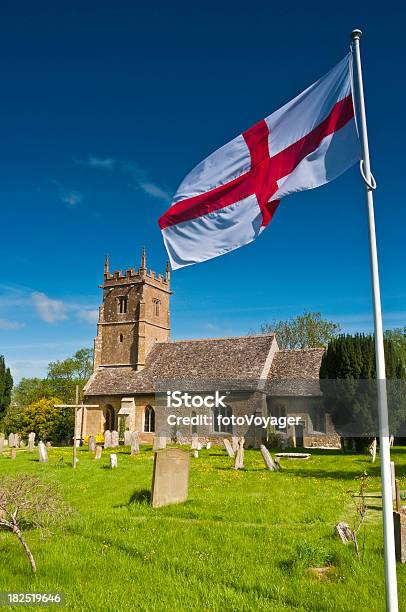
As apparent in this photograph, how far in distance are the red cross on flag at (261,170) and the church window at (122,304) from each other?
39457mm

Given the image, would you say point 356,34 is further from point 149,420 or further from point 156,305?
point 156,305

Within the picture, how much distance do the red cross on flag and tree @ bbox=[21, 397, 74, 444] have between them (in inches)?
1553

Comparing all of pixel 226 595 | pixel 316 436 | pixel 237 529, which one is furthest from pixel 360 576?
pixel 316 436

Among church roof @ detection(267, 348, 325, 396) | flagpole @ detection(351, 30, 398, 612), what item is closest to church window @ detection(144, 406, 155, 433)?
church roof @ detection(267, 348, 325, 396)

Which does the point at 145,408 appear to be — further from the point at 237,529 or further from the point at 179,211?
the point at 179,211

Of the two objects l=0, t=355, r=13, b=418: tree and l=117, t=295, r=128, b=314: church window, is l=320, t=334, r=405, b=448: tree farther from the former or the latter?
l=0, t=355, r=13, b=418: tree

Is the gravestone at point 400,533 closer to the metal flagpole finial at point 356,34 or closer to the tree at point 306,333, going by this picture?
the metal flagpole finial at point 356,34

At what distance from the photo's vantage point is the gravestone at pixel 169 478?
1195 centimetres

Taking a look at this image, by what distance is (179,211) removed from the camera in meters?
6.99

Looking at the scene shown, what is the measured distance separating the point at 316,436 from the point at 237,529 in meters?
25.8

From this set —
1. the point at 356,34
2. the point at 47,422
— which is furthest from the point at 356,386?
the point at 47,422

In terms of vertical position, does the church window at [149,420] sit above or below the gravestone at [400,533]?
above

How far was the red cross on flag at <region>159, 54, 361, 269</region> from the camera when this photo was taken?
5953 millimetres

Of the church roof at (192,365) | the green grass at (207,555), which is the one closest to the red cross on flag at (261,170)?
the green grass at (207,555)
